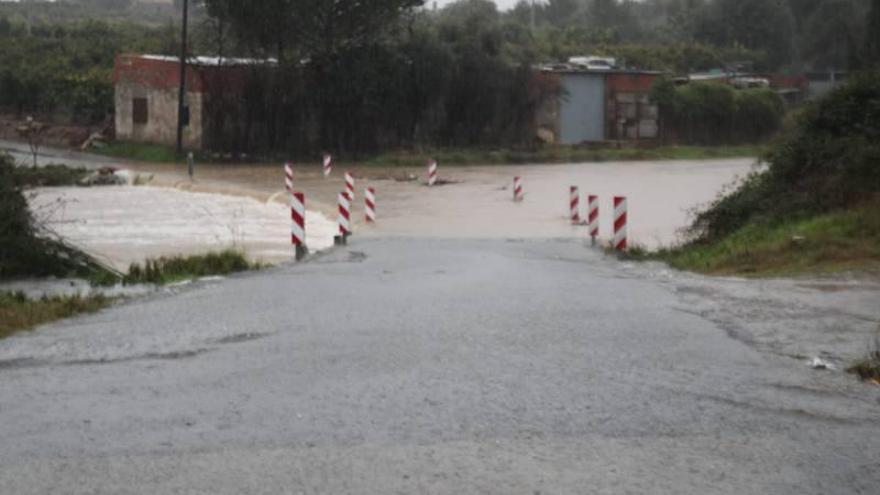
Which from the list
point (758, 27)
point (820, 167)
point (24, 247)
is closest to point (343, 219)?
point (820, 167)

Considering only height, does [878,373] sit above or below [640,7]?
below

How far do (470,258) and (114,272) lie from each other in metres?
5.74

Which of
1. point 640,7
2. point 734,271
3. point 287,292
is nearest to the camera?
point 287,292

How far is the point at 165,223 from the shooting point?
33.6m

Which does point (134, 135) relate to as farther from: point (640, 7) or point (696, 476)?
point (640, 7)

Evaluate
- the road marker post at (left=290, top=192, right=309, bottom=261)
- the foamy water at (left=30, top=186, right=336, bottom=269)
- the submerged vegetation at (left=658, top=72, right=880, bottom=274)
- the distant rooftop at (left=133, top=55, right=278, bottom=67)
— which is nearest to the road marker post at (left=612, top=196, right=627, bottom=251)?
the submerged vegetation at (left=658, top=72, right=880, bottom=274)

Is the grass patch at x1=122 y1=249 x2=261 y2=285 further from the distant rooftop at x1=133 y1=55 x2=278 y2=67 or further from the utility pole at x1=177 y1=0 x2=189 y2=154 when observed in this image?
the distant rooftop at x1=133 y1=55 x2=278 y2=67

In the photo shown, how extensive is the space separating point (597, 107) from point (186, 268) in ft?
180

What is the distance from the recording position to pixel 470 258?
879 inches

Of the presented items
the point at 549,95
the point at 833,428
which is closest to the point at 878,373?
the point at 833,428

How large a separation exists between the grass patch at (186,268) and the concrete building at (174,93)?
36741mm

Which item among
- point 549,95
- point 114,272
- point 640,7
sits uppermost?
point 640,7

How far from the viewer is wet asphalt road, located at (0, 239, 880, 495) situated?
6898mm

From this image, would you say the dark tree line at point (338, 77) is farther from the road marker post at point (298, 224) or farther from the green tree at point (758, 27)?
the road marker post at point (298, 224)
